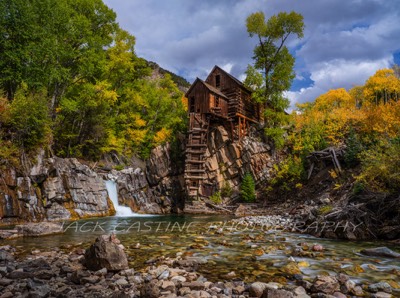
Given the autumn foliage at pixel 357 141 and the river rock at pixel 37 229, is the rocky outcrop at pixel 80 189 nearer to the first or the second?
the river rock at pixel 37 229

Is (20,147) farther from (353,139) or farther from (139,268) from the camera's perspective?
(353,139)

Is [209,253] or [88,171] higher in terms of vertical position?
[88,171]

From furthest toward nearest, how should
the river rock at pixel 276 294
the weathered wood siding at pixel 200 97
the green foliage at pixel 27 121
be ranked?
the weathered wood siding at pixel 200 97 < the green foliage at pixel 27 121 < the river rock at pixel 276 294

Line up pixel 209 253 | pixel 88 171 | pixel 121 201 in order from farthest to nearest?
1. pixel 121 201
2. pixel 88 171
3. pixel 209 253

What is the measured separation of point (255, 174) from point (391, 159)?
18.5 metres

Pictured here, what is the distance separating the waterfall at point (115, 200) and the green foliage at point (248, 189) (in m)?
11.3

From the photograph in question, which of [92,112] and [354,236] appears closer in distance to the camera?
[354,236]

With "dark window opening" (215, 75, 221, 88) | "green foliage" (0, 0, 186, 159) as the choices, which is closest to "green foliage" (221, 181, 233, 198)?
"green foliage" (0, 0, 186, 159)

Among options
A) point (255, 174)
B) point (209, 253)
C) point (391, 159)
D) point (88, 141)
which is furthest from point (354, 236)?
point (88, 141)

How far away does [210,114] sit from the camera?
32.1 metres

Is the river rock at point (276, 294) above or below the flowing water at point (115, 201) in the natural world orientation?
above

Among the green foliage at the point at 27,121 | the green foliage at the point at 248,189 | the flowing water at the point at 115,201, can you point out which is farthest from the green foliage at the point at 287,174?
the green foliage at the point at 27,121

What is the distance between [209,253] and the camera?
28.0ft

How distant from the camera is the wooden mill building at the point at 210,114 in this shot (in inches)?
1187
